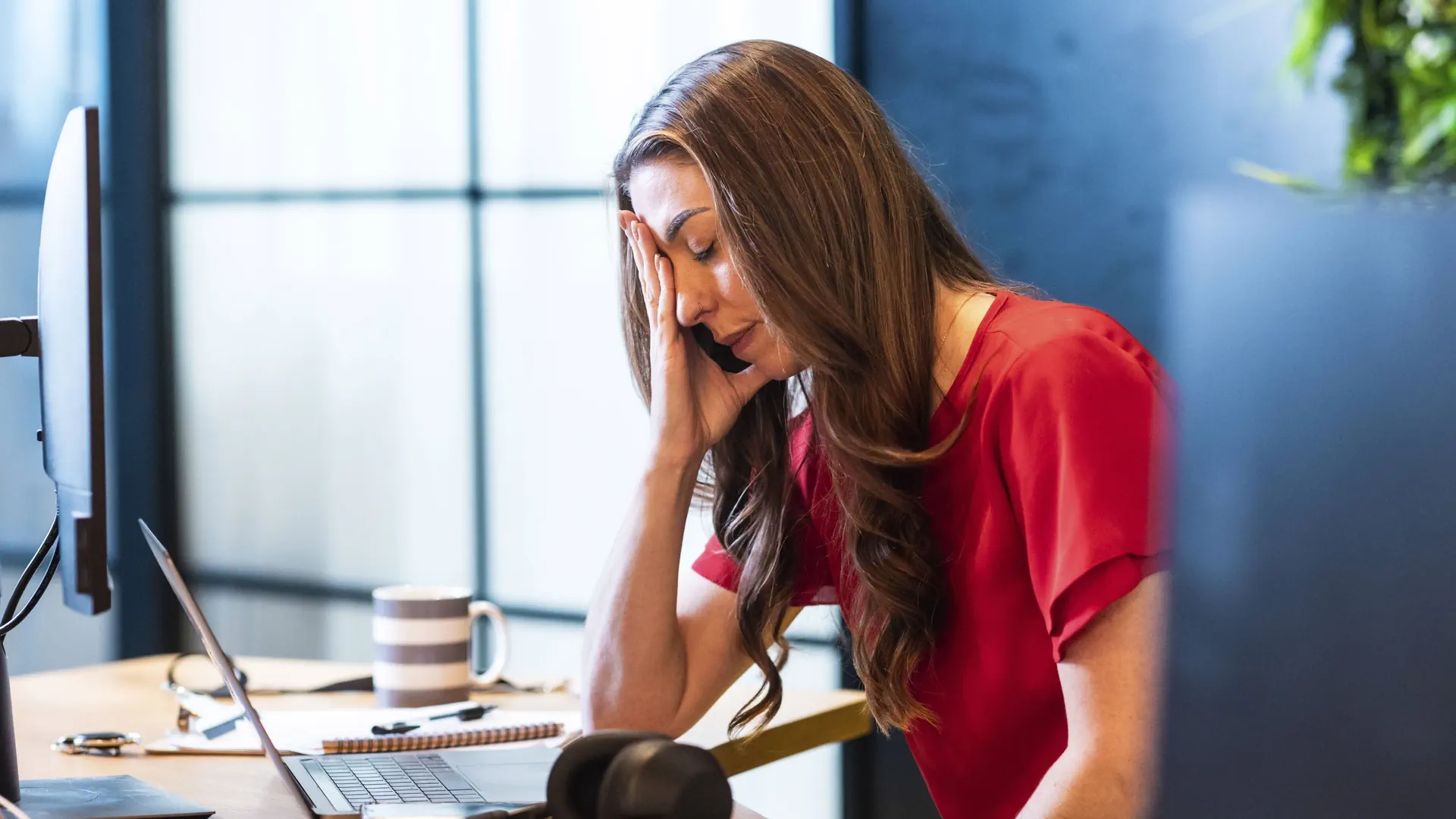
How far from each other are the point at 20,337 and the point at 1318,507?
1.04 m

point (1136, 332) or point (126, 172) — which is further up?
point (126, 172)

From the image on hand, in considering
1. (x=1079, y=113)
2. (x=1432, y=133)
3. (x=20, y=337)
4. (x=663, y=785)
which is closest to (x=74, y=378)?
(x=20, y=337)

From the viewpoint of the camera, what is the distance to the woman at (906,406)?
3.53 feet

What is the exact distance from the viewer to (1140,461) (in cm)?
106

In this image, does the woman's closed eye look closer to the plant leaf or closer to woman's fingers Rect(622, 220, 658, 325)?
woman's fingers Rect(622, 220, 658, 325)

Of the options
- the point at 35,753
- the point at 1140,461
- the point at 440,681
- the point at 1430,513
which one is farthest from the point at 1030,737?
the point at 1430,513

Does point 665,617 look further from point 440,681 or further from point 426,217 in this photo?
point 426,217

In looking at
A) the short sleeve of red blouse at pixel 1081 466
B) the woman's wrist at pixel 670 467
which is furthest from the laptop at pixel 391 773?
the short sleeve of red blouse at pixel 1081 466

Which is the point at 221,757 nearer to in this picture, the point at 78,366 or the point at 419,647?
the point at 419,647

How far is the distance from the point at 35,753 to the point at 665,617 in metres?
0.58

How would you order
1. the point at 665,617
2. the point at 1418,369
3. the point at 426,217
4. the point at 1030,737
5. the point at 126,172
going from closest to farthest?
the point at 1418,369
the point at 1030,737
the point at 665,617
the point at 426,217
the point at 126,172

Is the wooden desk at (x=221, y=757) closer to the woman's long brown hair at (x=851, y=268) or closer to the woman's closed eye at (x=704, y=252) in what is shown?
the woman's long brown hair at (x=851, y=268)

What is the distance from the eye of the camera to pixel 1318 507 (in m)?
0.24

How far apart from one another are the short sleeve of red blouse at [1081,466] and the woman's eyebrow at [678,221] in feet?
1.01
